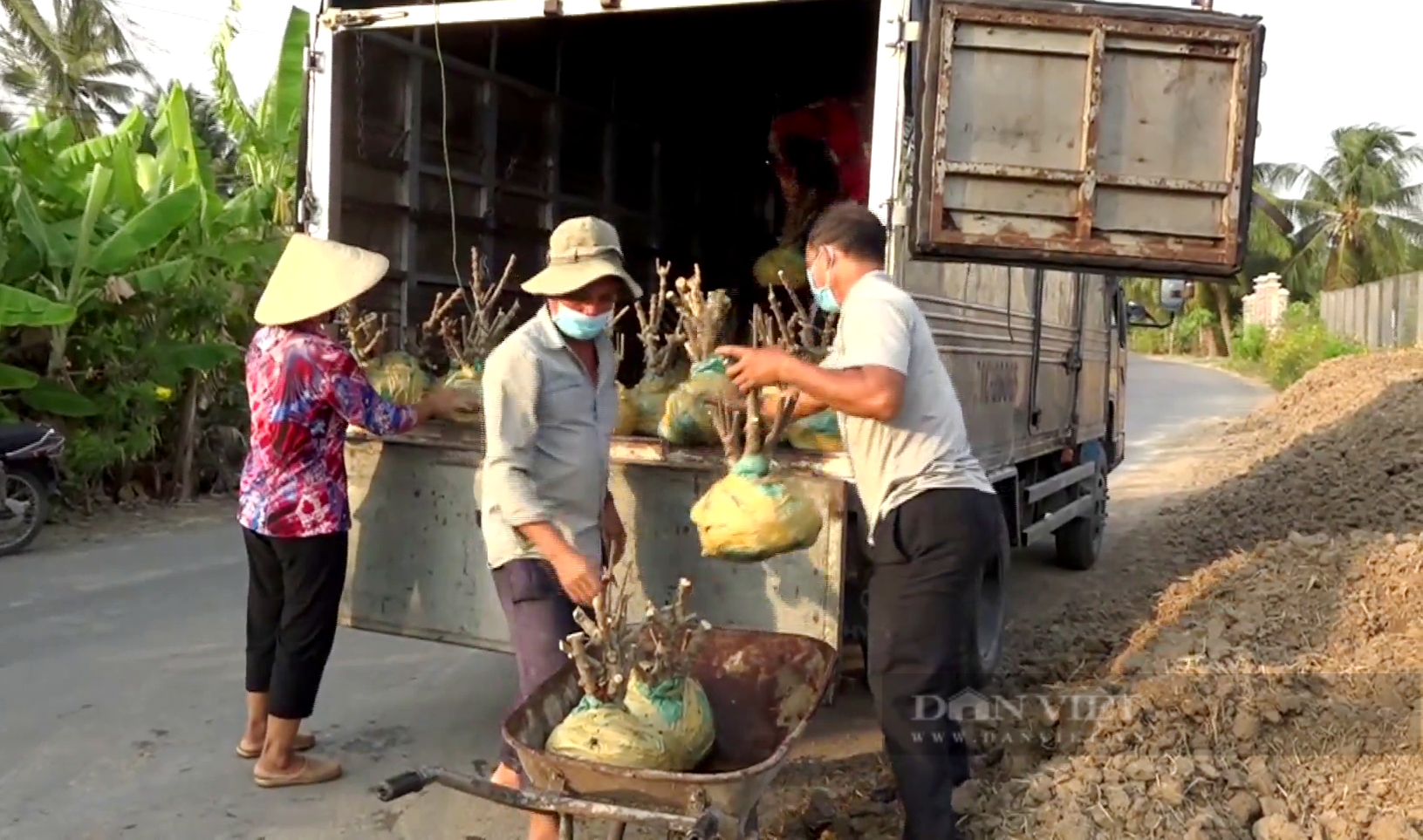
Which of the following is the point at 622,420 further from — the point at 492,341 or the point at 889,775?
the point at 889,775

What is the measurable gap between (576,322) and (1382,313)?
25.6 m

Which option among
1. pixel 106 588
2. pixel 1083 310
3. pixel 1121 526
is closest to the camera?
pixel 106 588

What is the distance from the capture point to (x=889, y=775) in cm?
436

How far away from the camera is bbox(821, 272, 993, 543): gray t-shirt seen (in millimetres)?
3291

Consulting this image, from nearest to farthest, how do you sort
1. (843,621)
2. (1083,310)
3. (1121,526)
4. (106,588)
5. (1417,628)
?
(843,621)
(1417,628)
(106,588)
(1083,310)
(1121,526)

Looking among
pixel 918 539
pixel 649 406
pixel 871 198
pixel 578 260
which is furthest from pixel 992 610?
pixel 578 260

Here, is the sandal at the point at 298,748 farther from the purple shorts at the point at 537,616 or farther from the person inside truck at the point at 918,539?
the person inside truck at the point at 918,539

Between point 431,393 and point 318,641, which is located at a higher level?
point 431,393

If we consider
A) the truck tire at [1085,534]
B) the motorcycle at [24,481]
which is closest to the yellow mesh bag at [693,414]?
the truck tire at [1085,534]

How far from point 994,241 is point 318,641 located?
8.60 feet

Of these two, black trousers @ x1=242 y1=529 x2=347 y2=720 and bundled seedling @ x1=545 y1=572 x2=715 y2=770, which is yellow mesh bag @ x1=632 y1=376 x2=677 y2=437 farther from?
bundled seedling @ x1=545 y1=572 x2=715 y2=770

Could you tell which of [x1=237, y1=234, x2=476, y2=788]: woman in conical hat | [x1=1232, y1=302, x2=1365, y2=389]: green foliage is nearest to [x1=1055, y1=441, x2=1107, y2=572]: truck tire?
[x1=237, y1=234, x2=476, y2=788]: woman in conical hat

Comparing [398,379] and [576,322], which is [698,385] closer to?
[576,322]

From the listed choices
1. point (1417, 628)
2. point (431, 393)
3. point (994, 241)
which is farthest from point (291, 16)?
point (1417, 628)
